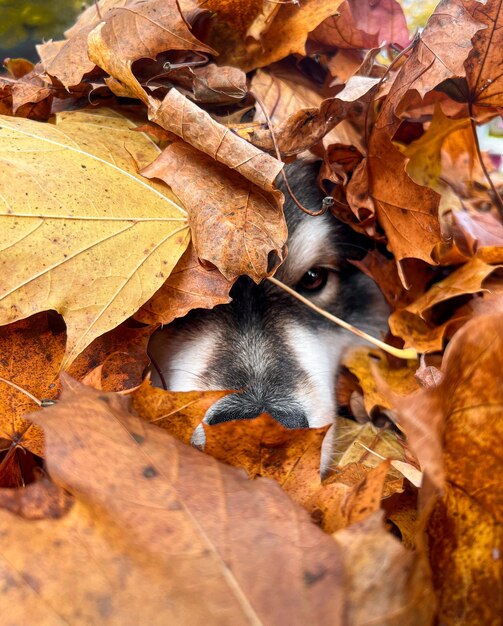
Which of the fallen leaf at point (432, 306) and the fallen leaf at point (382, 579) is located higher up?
the fallen leaf at point (382, 579)

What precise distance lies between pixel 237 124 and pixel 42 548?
3.55 ft

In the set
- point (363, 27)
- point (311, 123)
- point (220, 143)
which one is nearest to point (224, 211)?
point (220, 143)

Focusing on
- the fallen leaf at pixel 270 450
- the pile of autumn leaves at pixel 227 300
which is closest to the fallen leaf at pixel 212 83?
the pile of autumn leaves at pixel 227 300

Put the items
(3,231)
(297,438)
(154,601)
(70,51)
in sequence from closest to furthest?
(154,601) < (297,438) < (3,231) < (70,51)

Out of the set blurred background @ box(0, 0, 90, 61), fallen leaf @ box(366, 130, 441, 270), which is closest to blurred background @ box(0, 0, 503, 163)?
blurred background @ box(0, 0, 90, 61)

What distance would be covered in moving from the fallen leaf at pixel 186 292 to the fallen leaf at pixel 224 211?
5 centimetres

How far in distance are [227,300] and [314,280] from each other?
0.54 m

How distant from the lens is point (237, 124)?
5.31 ft

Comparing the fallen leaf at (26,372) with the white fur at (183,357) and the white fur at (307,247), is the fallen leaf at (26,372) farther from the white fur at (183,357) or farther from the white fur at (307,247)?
the white fur at (307,247)

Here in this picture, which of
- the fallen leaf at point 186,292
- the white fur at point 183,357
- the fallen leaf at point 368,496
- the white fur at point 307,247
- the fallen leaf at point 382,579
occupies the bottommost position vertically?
the white fur at point 183,357

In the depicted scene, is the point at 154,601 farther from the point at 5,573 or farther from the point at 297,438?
the point at 297,438

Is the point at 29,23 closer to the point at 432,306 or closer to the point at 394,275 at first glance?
the point at 394,275

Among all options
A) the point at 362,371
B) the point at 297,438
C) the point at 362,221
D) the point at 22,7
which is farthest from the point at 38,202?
the point at 22,7

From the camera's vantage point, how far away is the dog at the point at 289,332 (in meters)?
1.62
